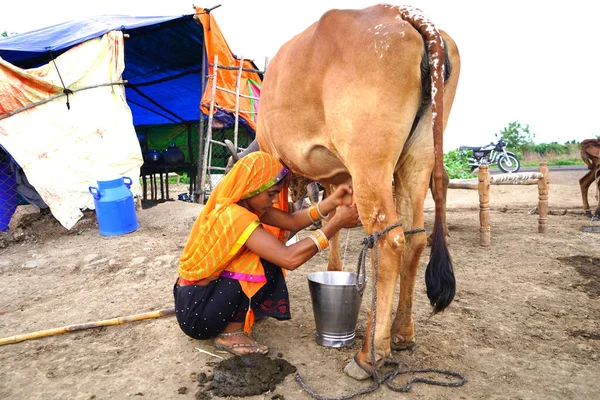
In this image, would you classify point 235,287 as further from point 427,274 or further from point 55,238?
point 55,238

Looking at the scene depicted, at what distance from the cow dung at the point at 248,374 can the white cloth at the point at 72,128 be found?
14.3 ft

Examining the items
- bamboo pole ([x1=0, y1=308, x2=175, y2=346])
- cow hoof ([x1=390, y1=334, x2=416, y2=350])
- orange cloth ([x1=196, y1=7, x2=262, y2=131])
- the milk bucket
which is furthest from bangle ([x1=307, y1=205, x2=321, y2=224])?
orange cloth ([x1=196, y1=7, x2=262, y2=131])

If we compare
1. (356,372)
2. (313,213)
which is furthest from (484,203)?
(356,372)

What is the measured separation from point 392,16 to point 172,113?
8.47 m

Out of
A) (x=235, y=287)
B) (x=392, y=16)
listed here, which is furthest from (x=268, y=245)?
(x=392, y=16)

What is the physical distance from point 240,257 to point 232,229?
0.79 ft

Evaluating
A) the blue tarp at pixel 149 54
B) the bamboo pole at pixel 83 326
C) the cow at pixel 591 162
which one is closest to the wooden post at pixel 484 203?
the cow at pixel 591 162

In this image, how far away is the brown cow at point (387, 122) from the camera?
84.8 inches

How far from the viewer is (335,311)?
250 cm

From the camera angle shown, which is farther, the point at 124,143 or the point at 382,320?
the point at 124,143

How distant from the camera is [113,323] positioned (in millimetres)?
2934

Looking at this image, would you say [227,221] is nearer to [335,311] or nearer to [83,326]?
[335,311]

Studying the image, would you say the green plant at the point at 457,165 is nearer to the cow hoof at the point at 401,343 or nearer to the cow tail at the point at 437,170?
the cow hoof at the point at 401,343

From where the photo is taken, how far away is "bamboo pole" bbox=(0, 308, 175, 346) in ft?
9.08
